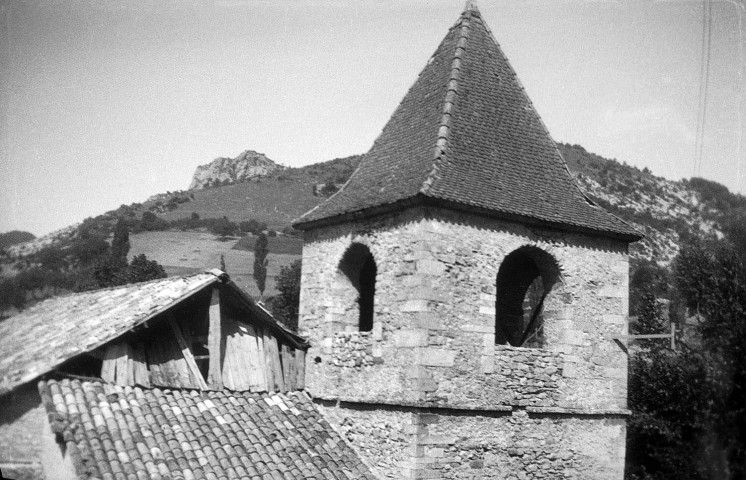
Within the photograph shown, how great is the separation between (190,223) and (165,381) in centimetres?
4992

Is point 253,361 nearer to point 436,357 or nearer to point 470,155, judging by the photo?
point 436,357

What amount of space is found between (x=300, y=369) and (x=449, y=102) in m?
4.76

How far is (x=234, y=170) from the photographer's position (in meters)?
77.6

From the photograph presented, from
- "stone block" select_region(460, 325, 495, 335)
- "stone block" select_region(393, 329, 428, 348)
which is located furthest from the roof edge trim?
"stone block" select_region(393, 329, 428, 348)

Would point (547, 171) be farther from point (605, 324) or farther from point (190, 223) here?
point (190, 223)

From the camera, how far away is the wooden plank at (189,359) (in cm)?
983

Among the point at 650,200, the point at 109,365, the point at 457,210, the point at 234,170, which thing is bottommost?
the point at 109,365

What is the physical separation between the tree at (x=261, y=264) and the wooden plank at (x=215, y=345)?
33.5m

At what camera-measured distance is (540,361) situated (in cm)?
998

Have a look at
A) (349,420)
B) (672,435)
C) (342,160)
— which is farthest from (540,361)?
(342,160)

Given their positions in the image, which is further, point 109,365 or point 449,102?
point 449,102

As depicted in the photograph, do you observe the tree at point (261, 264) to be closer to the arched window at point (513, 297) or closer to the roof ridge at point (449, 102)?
the arched window at point (513, 297)

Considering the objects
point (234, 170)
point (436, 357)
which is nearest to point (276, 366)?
point (436, 357)

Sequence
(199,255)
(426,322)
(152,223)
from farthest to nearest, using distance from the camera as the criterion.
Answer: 1. (152,223)
2. (199,255)
3. (426,322)
